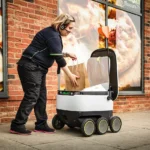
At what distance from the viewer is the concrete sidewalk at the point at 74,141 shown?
322 cm

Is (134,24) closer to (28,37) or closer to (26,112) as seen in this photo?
(28,37)

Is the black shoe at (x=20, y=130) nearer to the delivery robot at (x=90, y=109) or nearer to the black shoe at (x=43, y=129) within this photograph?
the black shoe at (x=43, y=129)

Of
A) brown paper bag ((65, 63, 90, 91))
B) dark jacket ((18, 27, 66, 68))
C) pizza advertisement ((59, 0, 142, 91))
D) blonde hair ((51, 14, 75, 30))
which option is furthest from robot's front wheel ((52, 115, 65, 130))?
Result: pizza advertisement ((59, 0, 142, 91))

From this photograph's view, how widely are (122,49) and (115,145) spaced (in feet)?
13.3

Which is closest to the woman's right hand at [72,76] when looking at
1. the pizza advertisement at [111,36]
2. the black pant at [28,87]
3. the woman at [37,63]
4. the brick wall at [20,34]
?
the woman at [37,63]

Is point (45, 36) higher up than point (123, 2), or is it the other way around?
point (123, 2)

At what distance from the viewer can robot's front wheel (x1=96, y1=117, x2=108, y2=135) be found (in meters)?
3.92

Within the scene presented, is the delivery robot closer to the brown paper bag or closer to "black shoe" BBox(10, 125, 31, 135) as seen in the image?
the brown paper bag

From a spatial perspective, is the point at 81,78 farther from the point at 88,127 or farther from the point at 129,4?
the point at 129,4

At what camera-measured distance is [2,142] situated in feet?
11.0

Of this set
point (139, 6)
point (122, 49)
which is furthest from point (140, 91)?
point (139, 6)

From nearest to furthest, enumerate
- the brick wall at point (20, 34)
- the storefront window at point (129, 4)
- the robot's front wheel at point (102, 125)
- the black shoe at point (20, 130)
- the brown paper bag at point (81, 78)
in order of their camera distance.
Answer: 1. the black shoe at point (20, 130)
2. the robot's front wheel at point (102, 125)
3. the brown paper bag at point (81, 78)
4. the brick wall at point (20, 34)
5. the storefront window at point (129, 4)

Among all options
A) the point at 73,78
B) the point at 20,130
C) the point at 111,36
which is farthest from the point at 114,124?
the point at 111,36

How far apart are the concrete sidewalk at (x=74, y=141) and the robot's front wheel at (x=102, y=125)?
7 centimetres
